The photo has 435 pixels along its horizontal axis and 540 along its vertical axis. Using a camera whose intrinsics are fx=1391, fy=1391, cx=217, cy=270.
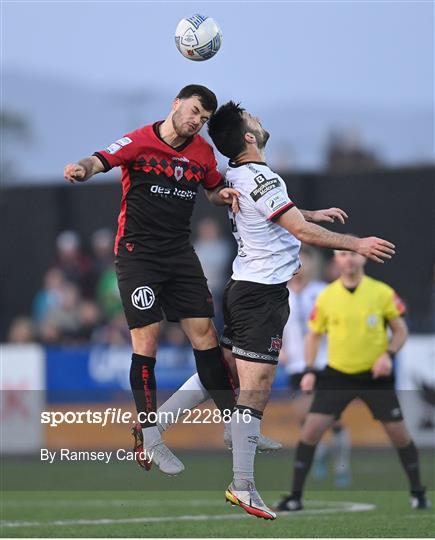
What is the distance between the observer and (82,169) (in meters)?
9.45

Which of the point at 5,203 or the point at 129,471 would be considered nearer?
the point at 129,471

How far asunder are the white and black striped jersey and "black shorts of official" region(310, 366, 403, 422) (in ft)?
10.7

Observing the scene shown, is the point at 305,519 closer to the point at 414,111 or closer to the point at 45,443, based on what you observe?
the point at 45,443

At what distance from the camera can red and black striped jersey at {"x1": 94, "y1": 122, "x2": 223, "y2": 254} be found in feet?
32.8

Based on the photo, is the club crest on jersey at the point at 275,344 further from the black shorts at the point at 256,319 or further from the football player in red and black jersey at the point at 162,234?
the football player in red and black jersey at the point at 162,234

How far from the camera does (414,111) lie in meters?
21.1

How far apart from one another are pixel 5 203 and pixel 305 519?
11.1 metres

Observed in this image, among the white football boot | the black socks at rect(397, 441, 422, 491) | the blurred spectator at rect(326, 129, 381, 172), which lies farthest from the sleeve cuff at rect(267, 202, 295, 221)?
the blurred spectator at rect(326, 129, 381, 172)

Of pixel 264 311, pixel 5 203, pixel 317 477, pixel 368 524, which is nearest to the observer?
pixel 264 311

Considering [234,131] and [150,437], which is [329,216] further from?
[150,437]

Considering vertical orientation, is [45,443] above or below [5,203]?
below

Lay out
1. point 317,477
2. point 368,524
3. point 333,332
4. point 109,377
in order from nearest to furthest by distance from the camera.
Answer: point 368,524 → point 333,332 → point 317,477 → point 109,377

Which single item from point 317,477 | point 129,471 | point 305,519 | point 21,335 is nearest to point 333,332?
point 305,519

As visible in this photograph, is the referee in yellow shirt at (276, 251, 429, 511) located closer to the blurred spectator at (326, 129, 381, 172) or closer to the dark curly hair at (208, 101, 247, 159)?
the dark curly hair at (208, 101, 247, 159)
